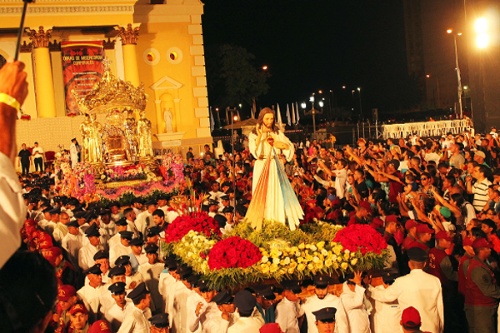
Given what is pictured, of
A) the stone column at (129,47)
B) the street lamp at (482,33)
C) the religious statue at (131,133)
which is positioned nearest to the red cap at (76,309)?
the religious statue at (131,133)

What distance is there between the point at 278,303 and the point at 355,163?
929 centimetres

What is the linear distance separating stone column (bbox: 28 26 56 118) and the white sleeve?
96.9 feet

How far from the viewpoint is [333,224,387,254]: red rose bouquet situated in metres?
9.80

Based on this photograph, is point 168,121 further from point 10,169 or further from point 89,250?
point 10,169

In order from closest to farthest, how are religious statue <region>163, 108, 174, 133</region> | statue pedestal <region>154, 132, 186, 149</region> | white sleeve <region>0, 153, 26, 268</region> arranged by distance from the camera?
white sleeve <region>0, 153, 26, 268</region>
statue pedestal <region>154, 132, 186, 149</region>
religious statue <region>163, 108, 174, 133</region>

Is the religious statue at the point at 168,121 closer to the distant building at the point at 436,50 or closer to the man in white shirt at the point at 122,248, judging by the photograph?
the man in white shirt at the point at 122,248

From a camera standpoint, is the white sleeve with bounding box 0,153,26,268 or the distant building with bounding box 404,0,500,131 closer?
the white sleeve with bounding box 0,153,26,268

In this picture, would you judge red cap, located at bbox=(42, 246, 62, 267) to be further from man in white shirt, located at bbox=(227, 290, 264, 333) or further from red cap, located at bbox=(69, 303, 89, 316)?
man in white shirt, located at bbox=(227, 290, 264, 333)

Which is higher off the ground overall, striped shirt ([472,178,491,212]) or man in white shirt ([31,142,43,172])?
man in white shirt ([31,142,43,172])

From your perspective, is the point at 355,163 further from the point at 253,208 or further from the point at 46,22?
the point at 46,22

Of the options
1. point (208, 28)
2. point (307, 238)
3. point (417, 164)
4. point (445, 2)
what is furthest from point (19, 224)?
point (445, 2)

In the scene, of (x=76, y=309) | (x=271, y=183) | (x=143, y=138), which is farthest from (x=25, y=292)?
(x=143, y=138)

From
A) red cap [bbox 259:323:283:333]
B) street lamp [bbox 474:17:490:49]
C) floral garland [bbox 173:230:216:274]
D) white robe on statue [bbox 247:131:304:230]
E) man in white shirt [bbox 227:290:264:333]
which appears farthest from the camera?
street lamp [bbox 474:17:490:49]

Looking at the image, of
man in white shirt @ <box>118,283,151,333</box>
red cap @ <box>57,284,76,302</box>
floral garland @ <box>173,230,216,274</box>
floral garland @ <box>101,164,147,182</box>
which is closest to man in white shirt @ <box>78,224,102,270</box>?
floral garland @ <box>173,230,216,274</box>
